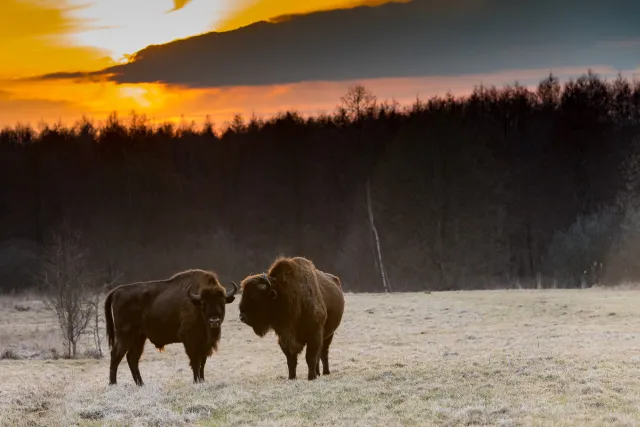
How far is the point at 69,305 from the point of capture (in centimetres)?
2859

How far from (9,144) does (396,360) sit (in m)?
80.7

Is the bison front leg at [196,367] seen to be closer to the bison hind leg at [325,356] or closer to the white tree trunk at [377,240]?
the bison hind leg at [325,356]

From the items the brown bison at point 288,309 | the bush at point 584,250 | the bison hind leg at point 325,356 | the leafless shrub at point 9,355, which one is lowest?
the bush at point 584,250

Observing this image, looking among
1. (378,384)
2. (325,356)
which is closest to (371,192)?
(325,356)

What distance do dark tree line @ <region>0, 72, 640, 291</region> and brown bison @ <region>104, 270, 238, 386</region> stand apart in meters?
40.8

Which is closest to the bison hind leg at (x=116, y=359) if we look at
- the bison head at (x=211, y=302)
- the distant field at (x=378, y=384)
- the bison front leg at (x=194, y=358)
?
the distant field at (x=378, y=384)

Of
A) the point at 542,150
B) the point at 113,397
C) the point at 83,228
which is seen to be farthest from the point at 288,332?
the point at 83,228

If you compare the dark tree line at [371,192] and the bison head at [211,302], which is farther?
the dark tree line at [371,192]

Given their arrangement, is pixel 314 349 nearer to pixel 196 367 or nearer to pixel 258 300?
pixel 258 300

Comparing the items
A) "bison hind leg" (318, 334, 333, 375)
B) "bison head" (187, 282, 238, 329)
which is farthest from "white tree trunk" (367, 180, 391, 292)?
"bison head" (187, 282, 238, 329)

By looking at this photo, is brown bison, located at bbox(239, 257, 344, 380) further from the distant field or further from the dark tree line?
the dark tree line

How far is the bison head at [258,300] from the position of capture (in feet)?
55.9

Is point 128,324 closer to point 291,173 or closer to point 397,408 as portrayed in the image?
point 397,408

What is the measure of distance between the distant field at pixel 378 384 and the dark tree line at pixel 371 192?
31.9 metres
